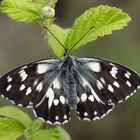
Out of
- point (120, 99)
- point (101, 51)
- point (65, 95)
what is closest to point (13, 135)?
point (65, 95)

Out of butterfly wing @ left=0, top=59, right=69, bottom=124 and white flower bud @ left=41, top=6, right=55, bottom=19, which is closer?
white flower bud @ left=41, top=6, right=55, bottom=19

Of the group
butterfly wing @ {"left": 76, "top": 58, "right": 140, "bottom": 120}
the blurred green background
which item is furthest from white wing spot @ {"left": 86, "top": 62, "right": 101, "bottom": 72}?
the blurred green background

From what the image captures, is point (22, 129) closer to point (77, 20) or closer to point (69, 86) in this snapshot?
point (69, 86)

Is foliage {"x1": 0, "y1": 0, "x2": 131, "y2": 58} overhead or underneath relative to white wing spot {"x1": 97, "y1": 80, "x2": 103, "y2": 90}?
overhead

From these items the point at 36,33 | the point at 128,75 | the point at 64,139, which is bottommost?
the point at 64,139

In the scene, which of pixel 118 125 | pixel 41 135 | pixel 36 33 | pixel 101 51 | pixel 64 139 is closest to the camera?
pixel 41 135

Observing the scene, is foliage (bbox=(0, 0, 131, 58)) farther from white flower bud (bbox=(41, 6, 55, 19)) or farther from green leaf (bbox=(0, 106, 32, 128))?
green leaf (bbox=(0, 106, 32, 128))

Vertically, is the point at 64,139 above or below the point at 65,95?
below

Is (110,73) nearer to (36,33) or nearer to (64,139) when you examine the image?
(64,139)
